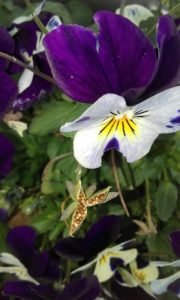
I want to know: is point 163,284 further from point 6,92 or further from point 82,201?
point 6,92

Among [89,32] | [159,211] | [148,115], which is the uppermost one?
[89,32]

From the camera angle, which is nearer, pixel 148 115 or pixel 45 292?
pixel 148 115

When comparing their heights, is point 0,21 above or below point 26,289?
above

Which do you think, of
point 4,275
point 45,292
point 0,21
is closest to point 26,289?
point 45,292

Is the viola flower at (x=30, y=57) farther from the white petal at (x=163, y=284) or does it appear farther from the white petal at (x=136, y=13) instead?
the white petal at (x=163, y=284)

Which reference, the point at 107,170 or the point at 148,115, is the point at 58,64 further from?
the point at 107,170

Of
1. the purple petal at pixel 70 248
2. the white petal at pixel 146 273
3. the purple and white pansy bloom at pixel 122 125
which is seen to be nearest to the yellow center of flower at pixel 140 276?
the white petal at pixel 146 273

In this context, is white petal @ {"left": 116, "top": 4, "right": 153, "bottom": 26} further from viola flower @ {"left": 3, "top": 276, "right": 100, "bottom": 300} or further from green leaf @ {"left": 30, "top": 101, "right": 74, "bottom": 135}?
viola flower @ {"left": 3, "top": 276, "right": 100, "bottom": 300}

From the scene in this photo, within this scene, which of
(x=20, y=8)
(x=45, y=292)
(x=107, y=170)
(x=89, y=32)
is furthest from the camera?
(x=20, y=8)
